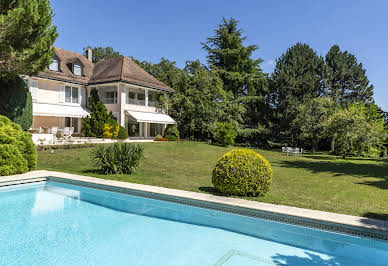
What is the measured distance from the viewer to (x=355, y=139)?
26.1 metres

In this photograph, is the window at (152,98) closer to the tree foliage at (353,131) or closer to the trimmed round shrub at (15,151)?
the tree foliage at (353,131)

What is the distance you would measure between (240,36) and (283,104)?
611 inches

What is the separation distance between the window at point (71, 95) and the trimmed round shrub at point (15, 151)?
64.4 ft

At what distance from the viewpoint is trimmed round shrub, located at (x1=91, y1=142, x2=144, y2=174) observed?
14578 mm

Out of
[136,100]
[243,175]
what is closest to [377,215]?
[243,175]

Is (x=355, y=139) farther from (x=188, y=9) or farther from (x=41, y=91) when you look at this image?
(x=41, y=91)

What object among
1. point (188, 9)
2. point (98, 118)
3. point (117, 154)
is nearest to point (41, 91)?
point (98, 118)

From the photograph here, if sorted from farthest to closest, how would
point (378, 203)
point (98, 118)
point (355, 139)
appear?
point (98, 118)
point (355, 139)
point (378, 203)

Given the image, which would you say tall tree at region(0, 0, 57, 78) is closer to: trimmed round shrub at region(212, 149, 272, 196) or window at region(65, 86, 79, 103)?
window at region(65, 86, 79, 103)

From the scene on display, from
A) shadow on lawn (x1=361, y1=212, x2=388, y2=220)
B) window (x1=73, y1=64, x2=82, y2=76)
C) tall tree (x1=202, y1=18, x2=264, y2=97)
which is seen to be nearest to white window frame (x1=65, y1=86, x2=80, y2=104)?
window (x1=73, y1=64, x2=82, y2=76)

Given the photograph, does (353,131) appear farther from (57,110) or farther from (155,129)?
(57,110)

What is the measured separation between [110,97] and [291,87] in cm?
2635

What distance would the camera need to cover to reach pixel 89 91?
36.2 m

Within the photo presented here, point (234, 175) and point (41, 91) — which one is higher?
point (41, 91)
